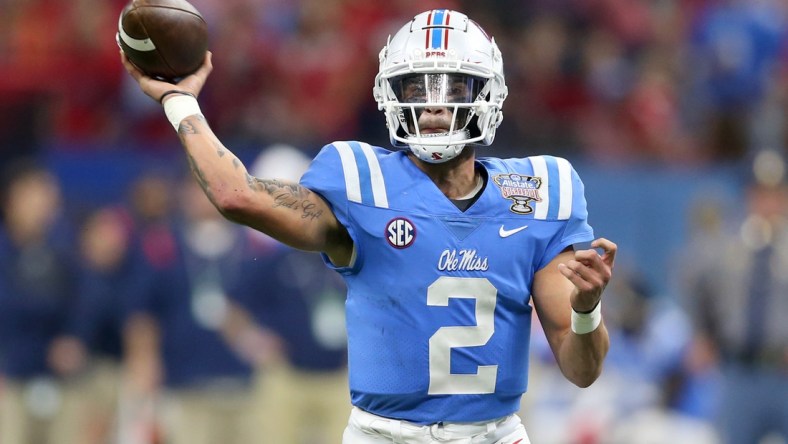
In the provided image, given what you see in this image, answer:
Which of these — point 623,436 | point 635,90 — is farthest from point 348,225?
point 635,90

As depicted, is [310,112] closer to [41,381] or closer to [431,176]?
[41,381]

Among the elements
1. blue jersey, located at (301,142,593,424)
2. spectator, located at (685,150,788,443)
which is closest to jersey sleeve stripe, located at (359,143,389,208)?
blue jersey, located at (301,142,593,424)

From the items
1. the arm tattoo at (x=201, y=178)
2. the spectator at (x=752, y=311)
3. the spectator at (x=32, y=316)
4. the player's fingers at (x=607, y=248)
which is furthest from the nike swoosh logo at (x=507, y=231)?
the spectator at (x=32, y=316)

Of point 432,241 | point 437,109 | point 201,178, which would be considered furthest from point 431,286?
point 201,178

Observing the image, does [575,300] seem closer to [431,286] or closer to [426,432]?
[431,286]

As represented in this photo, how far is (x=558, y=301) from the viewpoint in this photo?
3.93m

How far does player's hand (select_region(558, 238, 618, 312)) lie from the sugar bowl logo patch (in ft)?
1.22

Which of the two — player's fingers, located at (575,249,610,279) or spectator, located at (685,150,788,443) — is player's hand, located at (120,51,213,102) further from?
spectator, located at (685,150,788,443)

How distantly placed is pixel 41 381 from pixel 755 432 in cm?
431

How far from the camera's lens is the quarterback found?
3.78 m

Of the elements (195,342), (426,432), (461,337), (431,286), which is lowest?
(195,342)

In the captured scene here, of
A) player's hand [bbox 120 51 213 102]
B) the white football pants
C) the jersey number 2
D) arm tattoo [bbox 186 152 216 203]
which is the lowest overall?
the white football pants

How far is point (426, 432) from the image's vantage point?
3.78 metres

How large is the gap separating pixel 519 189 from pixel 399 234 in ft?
1.36
